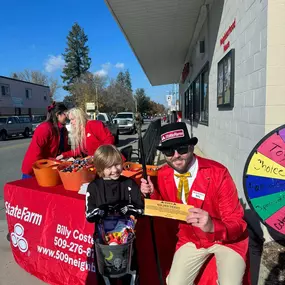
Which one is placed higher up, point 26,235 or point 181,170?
point 181,170

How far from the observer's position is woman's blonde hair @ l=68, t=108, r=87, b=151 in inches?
151

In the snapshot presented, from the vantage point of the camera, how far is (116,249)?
6.32 ft

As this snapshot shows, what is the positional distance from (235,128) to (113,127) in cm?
1417

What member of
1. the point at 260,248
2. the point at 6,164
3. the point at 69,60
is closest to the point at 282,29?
the point at 260,248

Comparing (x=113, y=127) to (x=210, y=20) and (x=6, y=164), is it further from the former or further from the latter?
(x=210, y=20)

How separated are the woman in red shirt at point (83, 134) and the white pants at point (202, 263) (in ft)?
7.30

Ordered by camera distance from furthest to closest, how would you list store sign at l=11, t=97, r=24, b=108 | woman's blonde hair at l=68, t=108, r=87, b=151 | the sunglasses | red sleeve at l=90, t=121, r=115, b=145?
store sign at l=11, t=97, r=24, b=108
red sleeve at l=90, t=121, r=115, b=145
woman's blonde hair at l=68, t=108, r=87, b=151
the sunglasses

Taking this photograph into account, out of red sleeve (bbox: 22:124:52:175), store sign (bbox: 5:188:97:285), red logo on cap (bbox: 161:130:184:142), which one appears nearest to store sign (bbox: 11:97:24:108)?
red sleeve (bbox: 22:124:52:175)

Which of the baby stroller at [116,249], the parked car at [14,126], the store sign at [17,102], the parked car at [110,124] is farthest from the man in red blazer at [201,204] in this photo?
the store sign at [17,102]

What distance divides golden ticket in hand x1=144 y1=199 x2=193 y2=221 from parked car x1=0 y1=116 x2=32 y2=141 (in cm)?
2241

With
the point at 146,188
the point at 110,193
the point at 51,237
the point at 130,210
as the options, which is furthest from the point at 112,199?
the point at 51,237

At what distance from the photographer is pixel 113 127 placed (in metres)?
18.5

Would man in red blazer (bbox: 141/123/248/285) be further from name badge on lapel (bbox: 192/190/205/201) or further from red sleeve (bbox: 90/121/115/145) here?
red sleeve (bbox: 90/121/115/145)

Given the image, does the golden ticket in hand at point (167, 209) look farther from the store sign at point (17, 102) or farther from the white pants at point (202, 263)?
the store sign at point (17, 102)
